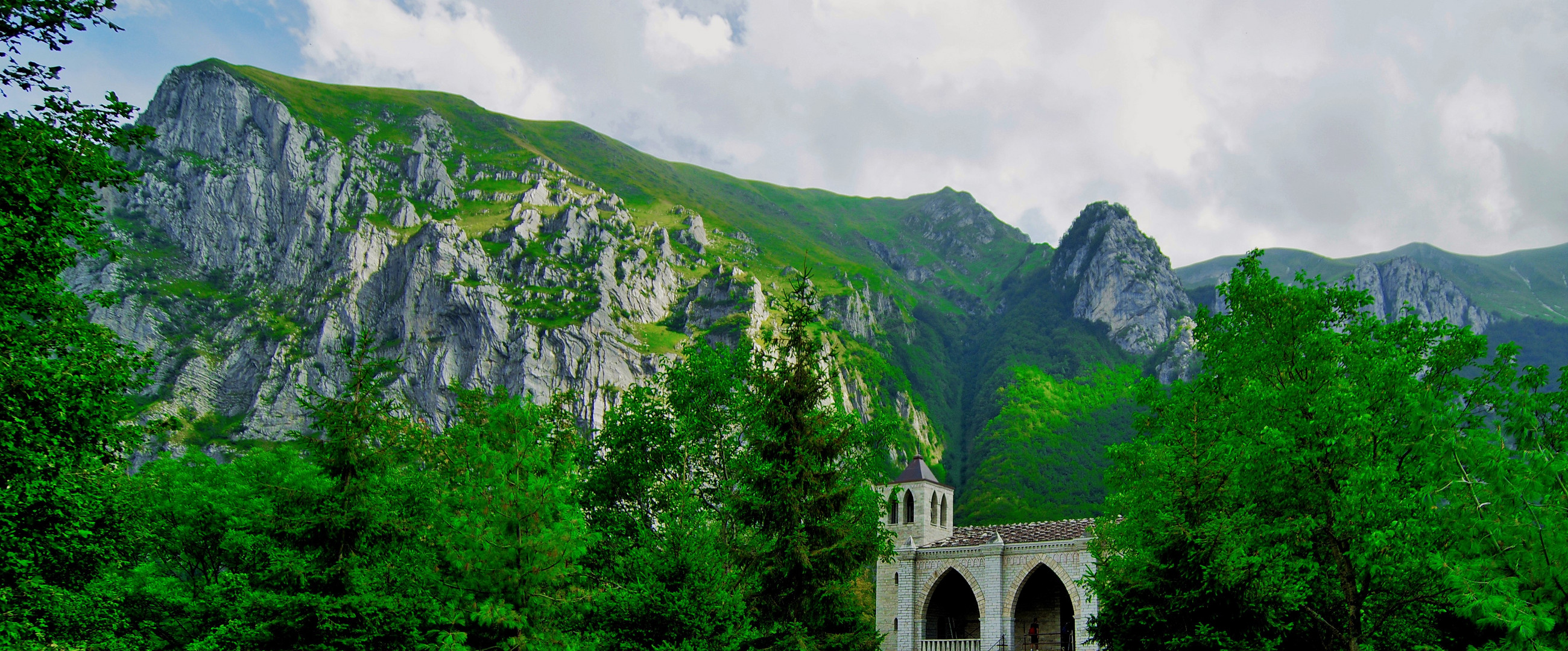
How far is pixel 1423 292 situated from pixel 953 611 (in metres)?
194

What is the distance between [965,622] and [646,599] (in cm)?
2598

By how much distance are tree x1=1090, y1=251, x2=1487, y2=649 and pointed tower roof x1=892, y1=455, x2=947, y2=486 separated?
19.5 m

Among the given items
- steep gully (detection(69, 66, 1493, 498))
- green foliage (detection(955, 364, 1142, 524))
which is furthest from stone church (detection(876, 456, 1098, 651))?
steep gully (detection(69, 66, 1493, 498))

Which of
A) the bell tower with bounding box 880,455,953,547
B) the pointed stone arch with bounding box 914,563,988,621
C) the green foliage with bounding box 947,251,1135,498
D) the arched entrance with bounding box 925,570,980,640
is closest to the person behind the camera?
the pointed stone arch with bounding box 914,563,988,621

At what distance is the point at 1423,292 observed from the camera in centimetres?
18088

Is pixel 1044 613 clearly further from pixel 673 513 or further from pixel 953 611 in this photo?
pixel 673 513

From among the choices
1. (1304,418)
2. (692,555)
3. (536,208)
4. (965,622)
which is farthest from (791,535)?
(536,208)

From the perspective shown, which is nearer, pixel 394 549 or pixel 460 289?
pixel 394 549

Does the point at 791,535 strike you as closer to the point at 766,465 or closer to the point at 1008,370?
the point at 766,465

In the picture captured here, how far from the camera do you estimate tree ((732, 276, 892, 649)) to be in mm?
20953

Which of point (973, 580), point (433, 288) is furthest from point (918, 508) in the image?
point (433, 288)

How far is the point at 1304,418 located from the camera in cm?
1759

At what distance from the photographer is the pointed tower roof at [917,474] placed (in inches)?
1566

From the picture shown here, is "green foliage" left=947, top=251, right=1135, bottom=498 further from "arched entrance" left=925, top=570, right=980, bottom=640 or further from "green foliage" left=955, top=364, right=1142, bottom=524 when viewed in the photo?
"arched entrance" left=925, top=570, right=980, bottom=640
